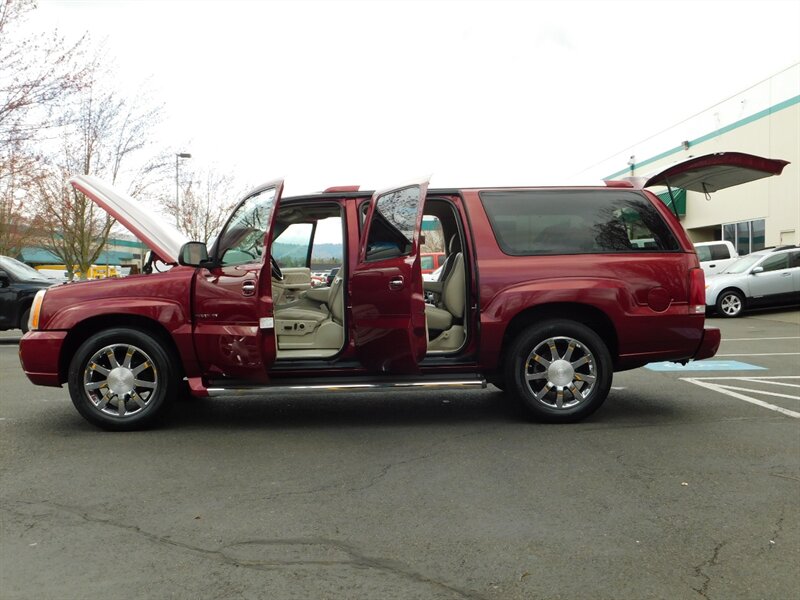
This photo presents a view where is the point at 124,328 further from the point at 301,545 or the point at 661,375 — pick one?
the point at 661,375

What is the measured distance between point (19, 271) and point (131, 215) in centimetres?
914

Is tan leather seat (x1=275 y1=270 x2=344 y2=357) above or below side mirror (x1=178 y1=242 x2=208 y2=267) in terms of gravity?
below

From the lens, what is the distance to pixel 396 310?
216 inches

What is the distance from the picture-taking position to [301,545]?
3527mm

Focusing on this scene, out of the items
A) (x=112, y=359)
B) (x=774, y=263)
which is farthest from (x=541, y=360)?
(x=774, y=263)

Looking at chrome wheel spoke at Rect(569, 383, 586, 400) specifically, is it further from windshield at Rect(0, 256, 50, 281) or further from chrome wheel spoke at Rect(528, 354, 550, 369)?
windshield at Rect(0, 256, 50, 281)

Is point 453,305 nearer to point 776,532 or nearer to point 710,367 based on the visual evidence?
point 776,532

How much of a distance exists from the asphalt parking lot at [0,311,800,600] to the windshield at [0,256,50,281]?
7.60 m

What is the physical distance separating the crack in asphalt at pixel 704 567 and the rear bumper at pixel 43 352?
15.8 ft

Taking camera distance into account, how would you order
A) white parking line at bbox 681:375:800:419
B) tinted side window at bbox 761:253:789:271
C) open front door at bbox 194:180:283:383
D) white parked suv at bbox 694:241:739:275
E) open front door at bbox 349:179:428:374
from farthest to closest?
white parked suv at bbox 694:241:739:275 < tinted side window at bbox 761:253:789:271 < white parking line at bbox 681:375:800:419 < open front door at bbox 194:180:283:383 < open front door at bbox 349:179:428:374

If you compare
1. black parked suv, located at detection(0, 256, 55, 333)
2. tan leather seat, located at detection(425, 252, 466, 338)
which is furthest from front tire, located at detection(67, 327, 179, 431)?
black parked suv, located at detection(0, 256, 55, 333)

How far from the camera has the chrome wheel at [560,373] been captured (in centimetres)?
595

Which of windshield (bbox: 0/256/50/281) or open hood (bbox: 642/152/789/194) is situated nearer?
open hood (bbox: 642/152/789/194)

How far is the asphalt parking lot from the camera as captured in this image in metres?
3.16
